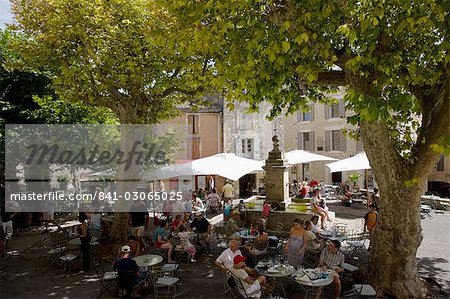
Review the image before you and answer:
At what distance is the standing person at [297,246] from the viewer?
853 centimetres

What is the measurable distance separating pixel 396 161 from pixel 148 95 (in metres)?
8.26

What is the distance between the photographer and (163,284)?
749cm

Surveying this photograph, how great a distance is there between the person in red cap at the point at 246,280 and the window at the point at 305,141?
25.9m

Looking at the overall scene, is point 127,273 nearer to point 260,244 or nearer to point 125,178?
point 260,244

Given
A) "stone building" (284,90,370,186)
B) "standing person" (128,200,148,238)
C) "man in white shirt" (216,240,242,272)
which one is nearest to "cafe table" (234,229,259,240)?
"man in white shirt" (216,240,242,272)

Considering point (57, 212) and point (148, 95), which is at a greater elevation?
point (148, 95)

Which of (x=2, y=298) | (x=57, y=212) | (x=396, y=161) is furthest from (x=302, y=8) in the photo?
(x=57, y=212)

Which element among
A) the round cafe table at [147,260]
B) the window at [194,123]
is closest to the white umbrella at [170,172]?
the round cafe table at [147,260]

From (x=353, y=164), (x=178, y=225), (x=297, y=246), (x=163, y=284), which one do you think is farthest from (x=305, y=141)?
(x=163, y=284)

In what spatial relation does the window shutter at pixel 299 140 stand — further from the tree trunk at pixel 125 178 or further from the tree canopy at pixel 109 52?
the tree trunk at pixel 125 178

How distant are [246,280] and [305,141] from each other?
26946mm

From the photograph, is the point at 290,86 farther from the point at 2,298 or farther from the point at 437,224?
the point at 437,224

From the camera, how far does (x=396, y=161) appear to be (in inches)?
289

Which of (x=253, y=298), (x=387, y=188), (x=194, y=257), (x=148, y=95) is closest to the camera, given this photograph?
(x=253, y=298)
